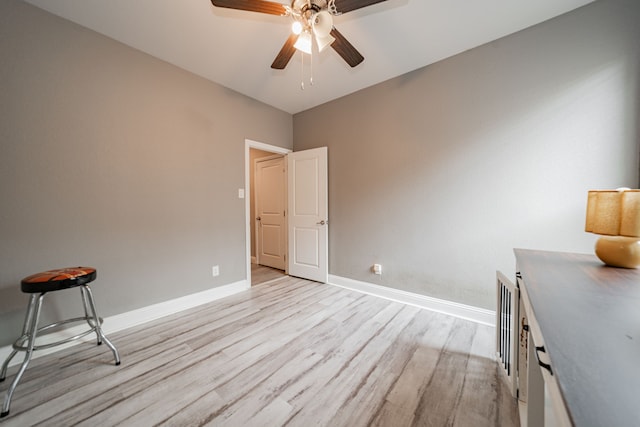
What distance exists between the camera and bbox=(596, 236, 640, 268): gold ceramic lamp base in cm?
94

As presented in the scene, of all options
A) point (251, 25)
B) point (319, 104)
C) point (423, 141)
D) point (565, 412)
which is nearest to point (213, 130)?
point (251, 25)

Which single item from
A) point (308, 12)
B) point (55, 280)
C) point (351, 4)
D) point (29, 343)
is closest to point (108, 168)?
point (55, 280)

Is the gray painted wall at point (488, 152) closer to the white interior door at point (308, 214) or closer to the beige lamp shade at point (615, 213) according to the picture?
the white interior door at point (308, 214)

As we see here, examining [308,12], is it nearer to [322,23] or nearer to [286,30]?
[322,23]

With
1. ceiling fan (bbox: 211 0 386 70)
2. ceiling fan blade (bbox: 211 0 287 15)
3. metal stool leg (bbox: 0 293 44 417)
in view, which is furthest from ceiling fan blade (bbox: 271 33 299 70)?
metal stool leg (bbox: 0 293 44 417)

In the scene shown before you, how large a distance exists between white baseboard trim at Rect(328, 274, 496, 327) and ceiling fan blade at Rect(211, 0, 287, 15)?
277 cm

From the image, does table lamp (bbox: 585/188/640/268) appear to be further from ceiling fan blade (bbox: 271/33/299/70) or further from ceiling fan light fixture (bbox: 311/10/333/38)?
ceiling fan blade (bbox: 271/33/299/70)

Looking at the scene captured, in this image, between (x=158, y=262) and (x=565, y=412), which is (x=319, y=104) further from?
(x=565, y=412)

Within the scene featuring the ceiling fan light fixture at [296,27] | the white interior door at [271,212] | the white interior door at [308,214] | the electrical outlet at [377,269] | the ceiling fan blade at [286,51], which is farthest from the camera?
the white interior door at [271,212]

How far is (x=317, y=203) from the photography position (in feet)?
10.6

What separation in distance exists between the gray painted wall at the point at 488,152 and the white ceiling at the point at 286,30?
0.68 feet

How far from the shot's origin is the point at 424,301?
2414mm

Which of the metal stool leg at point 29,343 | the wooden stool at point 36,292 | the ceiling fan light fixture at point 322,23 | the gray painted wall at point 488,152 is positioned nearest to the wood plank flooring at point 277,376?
the metal stool leg at point 29,343

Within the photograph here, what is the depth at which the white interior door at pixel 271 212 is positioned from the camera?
3.92m
